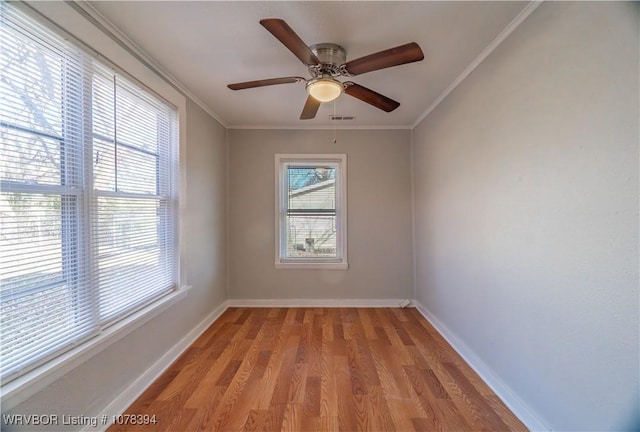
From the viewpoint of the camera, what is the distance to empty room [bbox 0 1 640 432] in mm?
1117

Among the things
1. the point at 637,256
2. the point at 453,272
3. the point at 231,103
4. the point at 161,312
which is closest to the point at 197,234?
the point at 161,312

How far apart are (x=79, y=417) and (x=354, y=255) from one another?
278 cm

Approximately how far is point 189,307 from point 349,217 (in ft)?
6.95

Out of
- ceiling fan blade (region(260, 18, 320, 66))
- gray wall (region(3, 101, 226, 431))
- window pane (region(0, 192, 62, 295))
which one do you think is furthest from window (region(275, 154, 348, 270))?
window pane (region(0, 192, 62, 295))

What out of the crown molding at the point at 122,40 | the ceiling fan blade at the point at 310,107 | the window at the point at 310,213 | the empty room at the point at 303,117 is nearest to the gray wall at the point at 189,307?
the empty room at the point at 303,117

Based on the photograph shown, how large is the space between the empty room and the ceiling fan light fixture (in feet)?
0.05

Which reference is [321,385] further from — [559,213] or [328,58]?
[328,58]

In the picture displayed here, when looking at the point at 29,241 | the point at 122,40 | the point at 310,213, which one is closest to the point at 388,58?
the point at 122,40

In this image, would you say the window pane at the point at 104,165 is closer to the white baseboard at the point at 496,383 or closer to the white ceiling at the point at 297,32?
the white ceiling at the point at 297,32

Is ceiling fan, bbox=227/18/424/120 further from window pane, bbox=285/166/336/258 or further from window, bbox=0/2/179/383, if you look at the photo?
window pane, bbox=285/166/336/258

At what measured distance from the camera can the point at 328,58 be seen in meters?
1.75

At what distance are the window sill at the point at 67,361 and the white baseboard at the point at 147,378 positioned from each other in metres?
0.38

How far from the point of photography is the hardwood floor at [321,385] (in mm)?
1542

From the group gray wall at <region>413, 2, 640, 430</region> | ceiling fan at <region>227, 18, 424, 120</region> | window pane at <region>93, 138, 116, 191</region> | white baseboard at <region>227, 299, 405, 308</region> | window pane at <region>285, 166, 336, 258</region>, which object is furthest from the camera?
window pane at <region>285, 166, 336, 258</region>
